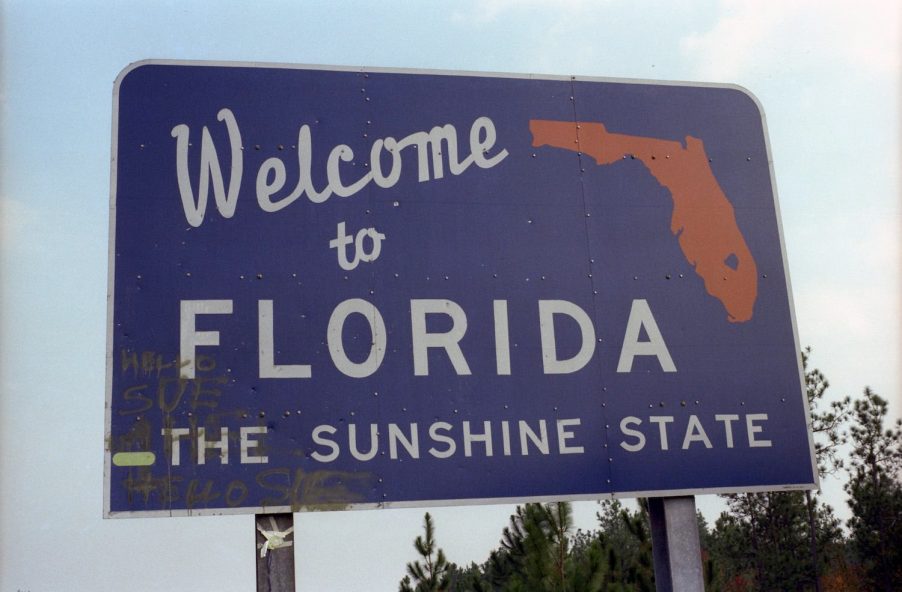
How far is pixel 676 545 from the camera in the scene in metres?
5.91

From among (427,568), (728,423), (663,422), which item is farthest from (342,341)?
(427,568)

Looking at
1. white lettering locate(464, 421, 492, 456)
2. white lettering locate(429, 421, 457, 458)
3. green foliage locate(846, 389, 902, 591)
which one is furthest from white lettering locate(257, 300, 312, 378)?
green foliage locate(846, 389, 902, 591)

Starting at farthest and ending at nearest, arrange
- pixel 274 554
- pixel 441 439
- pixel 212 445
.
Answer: pixel 441 439 < pixel 212 445 < pixel 274 554

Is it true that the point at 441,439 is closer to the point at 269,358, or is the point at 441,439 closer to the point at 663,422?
the point at 269,358

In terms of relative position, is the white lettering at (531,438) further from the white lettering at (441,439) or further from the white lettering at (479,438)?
the white lettering at (441,439)

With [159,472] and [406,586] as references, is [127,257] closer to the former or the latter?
[159,472]

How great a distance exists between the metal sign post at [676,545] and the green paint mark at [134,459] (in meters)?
2.67

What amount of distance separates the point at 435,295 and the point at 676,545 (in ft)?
6.12

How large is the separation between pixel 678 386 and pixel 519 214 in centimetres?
131

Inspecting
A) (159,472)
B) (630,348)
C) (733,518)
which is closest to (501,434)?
(630,348)

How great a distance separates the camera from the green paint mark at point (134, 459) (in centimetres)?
533

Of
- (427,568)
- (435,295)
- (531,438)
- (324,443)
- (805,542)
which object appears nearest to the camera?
(324,443)

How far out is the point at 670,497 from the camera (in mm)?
5977

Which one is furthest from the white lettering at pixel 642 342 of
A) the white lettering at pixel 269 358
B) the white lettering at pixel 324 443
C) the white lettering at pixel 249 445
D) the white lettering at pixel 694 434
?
the white lettering at pixel 249 445
